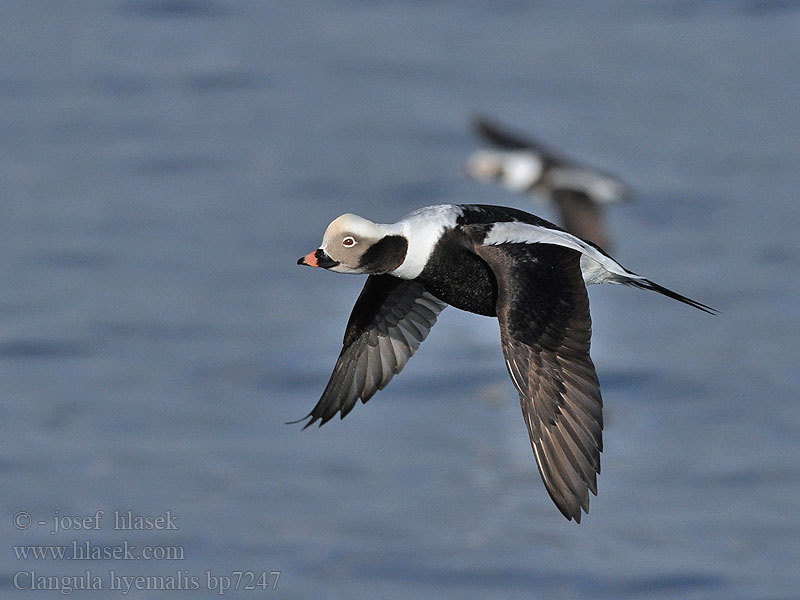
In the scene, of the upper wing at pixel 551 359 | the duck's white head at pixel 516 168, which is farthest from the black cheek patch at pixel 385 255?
the duck's white head at pixel 516 168

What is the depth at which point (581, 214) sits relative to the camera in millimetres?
10508

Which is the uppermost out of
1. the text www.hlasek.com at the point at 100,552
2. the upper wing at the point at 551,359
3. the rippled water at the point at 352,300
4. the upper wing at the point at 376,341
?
the rippled water at the point at 352,300

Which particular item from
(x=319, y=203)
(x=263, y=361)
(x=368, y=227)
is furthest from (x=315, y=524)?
(x=368, y=227)

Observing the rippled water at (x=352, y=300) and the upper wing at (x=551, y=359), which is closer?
the upper wing at (x=551, y=359)

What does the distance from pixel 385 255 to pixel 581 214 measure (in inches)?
235

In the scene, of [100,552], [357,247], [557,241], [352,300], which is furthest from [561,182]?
[357,247]

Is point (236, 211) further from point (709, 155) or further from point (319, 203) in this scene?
point (709, 155)

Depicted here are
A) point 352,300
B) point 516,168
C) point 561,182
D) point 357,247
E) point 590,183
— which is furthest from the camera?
point 516,168

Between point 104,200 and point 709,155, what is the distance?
15.5ft

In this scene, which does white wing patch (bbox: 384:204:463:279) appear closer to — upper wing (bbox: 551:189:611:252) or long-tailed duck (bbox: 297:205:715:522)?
long-tailed duck (bbox: 297:205:715:522)

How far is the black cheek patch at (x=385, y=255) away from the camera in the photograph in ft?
15.3

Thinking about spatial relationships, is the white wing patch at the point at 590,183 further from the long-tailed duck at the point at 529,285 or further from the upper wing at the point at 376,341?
the long-tailed duck at the point at 529,285

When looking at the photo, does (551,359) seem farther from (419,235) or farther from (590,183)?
(590,183)

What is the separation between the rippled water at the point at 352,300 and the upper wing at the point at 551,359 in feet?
17.1
